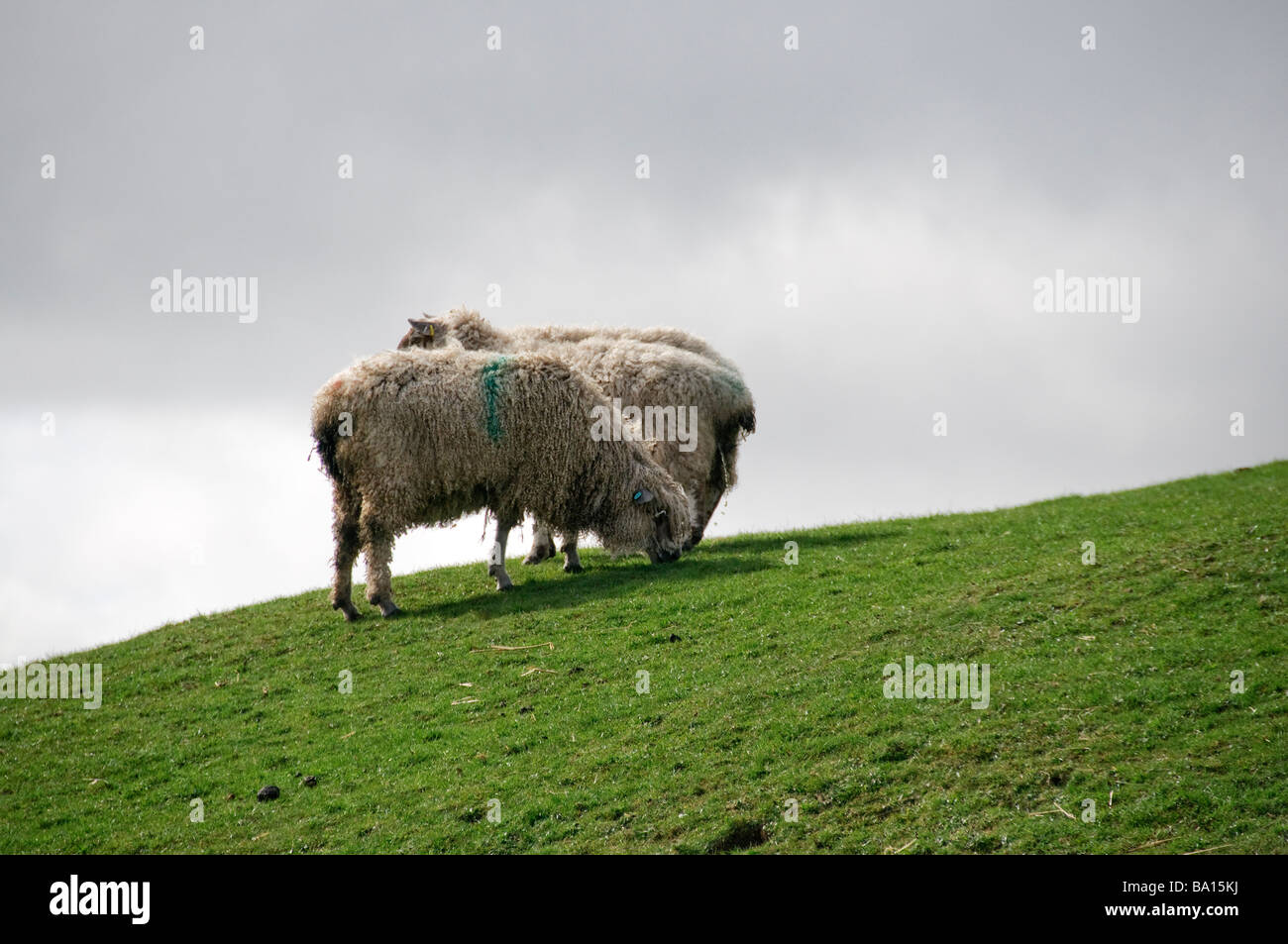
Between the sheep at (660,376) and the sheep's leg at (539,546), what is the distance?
2 centimetres

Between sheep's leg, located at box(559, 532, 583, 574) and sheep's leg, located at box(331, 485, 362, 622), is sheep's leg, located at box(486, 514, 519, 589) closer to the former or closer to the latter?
sheep's leg, located at box(559, 532, 583, 574)

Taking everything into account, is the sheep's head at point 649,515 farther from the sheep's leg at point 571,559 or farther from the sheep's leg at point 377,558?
the sheep's leg at point 377,558

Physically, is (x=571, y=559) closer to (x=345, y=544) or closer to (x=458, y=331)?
(x=345, y=544)

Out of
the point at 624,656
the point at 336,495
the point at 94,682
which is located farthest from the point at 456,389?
the point at 94,682

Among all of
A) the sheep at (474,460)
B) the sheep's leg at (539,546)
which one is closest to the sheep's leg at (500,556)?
the sheep at (474,460)

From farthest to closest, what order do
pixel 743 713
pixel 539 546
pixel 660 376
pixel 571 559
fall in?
1. pixel 539 546
2. pixel 660 376
3. pixel 571 559
4. pixel 743 713

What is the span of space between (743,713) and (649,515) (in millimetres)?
6890

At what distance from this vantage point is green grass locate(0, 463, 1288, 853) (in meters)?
10.4

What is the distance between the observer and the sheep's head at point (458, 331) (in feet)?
71.7

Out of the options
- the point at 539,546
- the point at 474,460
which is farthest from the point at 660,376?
the point at 474,460

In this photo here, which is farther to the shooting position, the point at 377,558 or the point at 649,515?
the point at 649,515

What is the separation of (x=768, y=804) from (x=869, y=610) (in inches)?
198

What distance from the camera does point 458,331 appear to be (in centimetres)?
2186
